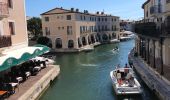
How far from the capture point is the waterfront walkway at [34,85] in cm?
2359

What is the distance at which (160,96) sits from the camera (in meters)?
23.4

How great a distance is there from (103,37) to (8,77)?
76874mm

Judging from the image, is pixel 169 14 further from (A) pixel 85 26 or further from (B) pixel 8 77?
(A) pixel 85 26

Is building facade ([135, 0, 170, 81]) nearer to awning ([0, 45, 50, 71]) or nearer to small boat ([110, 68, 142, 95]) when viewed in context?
small boat ([110, 68, 142, 95])

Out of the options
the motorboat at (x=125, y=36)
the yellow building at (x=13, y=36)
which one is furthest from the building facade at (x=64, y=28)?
the yellow building at (x=13, y=36)

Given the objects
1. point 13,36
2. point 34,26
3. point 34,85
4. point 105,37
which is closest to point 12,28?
point 13,36

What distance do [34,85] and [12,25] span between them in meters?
9.14

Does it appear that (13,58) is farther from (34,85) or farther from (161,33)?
(161,33)

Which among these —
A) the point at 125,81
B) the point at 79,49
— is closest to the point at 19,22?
the point at 125,81

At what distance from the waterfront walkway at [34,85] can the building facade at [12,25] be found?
4.08 metres

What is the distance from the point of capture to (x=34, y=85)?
26.9 metres

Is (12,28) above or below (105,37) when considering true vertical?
above

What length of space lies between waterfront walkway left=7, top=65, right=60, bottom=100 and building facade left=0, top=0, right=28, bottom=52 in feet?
13.4

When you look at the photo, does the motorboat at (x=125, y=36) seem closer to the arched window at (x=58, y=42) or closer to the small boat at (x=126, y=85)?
the arched window at (x=58, y=42)
